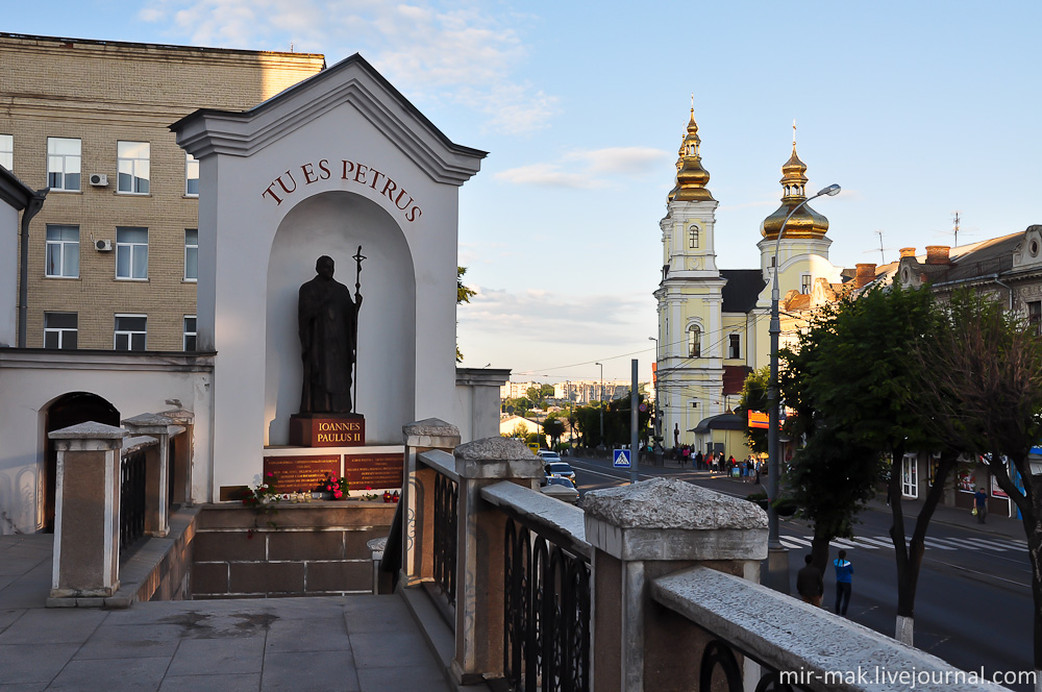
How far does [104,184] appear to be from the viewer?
32.7 metres

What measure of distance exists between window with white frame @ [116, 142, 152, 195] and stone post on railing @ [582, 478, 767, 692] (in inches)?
1346

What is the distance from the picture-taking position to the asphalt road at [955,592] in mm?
17641

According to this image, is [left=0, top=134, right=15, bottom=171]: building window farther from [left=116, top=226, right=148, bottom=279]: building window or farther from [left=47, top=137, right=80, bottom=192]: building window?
[left=116, top=226, right=148, bottom=279]: building window

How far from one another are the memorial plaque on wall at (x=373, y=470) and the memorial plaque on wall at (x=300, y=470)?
22 cm

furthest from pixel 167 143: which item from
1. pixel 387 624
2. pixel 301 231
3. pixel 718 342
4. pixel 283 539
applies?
pixel 718 342

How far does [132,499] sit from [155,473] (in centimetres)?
107

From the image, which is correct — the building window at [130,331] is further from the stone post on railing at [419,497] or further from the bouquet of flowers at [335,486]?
the stone post on railing at [419,497]

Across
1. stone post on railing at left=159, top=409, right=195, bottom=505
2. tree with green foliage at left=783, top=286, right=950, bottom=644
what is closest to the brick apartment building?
stone post on railing at left=159, top=409, right=195, bottom=505

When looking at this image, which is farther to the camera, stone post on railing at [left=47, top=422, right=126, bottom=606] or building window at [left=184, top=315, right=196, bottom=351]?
building window at [left=184, top=315, right=196, bottom=351]

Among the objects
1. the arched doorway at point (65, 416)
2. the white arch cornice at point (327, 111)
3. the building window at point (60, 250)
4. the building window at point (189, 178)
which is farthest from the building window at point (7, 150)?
the arched doorway at point (65, 416)

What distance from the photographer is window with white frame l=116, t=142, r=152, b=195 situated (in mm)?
33594

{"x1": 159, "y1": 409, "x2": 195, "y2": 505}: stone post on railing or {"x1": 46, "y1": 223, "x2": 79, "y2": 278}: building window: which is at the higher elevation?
{"x1": 46, "y1": 223, "x2": 79, "y2": 278}: building window

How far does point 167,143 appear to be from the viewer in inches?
1342

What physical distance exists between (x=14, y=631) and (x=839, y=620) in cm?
609
